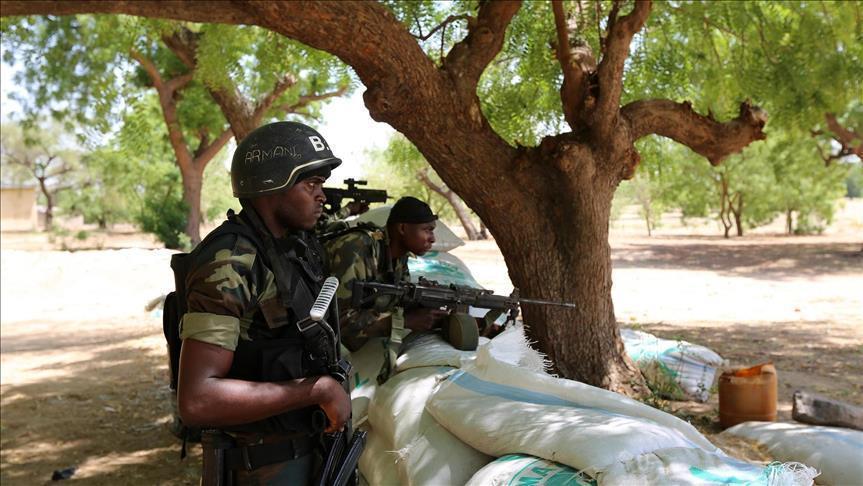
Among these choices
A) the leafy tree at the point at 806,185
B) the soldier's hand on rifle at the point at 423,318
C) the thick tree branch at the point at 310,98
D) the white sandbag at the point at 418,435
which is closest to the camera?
the white sandbag at the point at 418,435

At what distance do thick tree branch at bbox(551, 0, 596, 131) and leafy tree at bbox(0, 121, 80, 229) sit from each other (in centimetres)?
3921

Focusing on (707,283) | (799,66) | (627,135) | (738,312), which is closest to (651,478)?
(627,135)

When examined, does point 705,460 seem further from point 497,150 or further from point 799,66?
point 799,66

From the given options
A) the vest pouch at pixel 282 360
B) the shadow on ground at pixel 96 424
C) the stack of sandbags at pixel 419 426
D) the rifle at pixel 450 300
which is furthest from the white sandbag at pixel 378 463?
the shadow on ground at pixel 96 424

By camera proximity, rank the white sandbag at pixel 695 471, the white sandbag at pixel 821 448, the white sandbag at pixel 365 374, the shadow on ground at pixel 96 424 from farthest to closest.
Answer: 1. the shadow on ground at pixel 96 424
2. the white sandbag at pixel 365 374
3. the white sandbag at pixel 821 448
4. the white sandbag at pixel 695 471

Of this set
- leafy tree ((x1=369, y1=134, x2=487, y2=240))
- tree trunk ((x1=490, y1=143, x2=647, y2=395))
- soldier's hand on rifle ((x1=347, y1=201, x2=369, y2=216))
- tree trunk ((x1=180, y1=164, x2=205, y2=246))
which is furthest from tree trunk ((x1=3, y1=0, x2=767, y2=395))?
leafy tree ((x1=369, y1=134, x2=487, y2=240))

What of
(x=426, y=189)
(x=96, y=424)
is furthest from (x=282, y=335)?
(x=426, y=189)

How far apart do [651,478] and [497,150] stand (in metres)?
2.65

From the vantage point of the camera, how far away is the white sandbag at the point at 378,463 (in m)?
3.03

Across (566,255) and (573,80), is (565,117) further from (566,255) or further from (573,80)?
(566,255)

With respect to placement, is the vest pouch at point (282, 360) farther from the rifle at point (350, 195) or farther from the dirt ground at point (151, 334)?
the dirt ground at point (151, 334)

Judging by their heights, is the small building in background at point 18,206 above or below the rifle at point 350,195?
above

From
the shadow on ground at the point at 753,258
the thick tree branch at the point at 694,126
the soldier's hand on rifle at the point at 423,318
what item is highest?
the thick tree branch at the point at 694,126

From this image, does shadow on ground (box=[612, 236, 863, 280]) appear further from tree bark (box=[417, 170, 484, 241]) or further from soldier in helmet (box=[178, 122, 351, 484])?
soldier in helmet (box=[178, 122, 351, 484])
